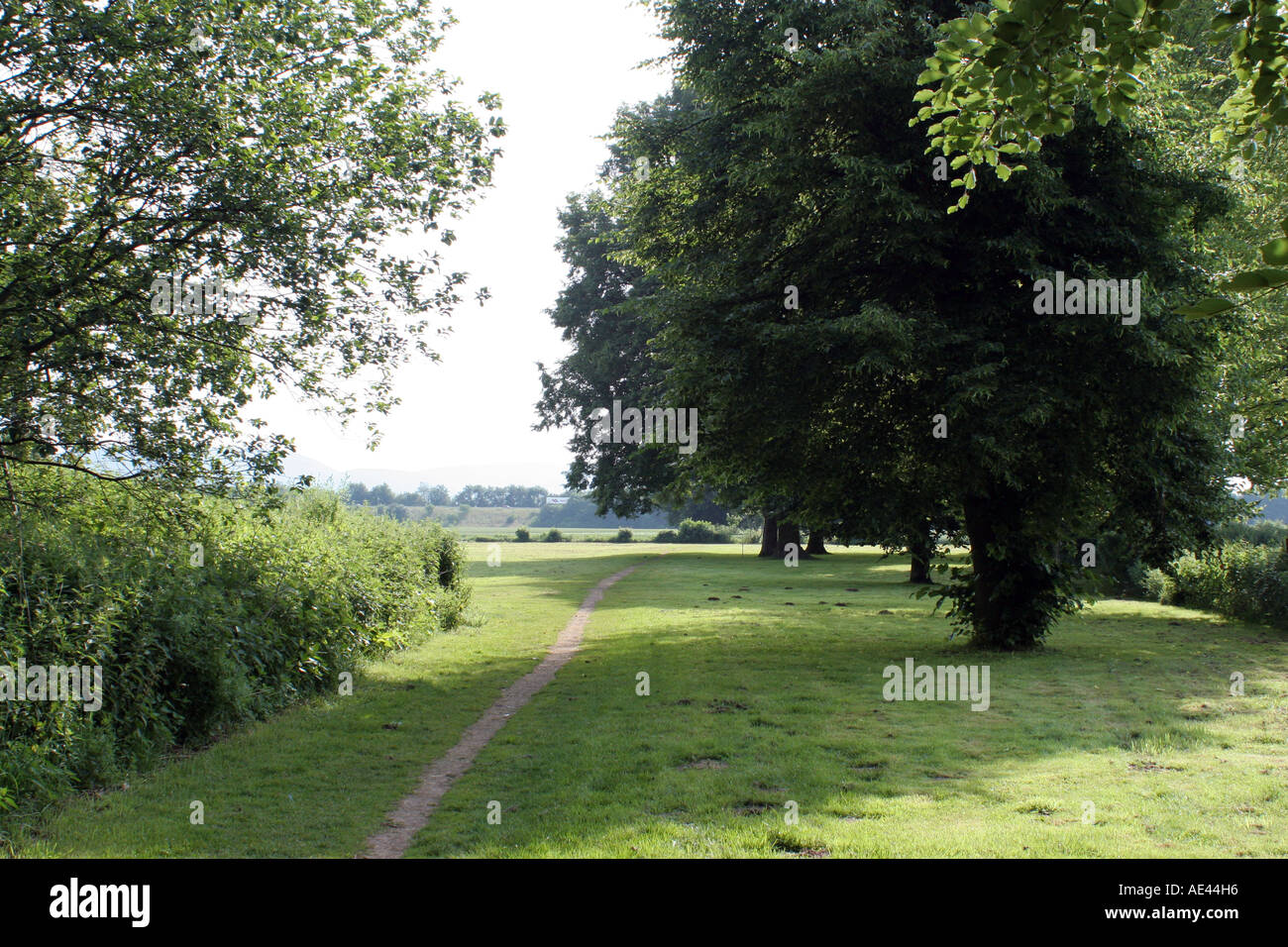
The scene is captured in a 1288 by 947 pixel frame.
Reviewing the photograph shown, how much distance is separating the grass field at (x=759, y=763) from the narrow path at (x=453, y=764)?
180 millimetres

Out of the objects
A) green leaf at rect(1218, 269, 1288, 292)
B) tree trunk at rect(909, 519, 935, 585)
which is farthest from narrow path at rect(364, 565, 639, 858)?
tree trunk at rect(909, 519, 935, 585)

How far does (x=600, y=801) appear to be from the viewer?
774cm

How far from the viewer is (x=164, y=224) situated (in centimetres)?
1120

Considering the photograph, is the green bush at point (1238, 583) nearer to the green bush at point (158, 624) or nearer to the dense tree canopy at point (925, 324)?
the dense tree canopy at point (925, 324)

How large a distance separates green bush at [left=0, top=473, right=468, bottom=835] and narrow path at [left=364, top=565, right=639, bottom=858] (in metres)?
2.75

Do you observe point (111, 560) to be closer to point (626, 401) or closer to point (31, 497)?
point (31, 497)

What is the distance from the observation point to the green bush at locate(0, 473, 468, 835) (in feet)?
26.0

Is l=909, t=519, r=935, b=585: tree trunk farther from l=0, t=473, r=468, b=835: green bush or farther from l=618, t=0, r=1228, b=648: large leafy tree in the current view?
l=0, t=473, r=468, b=835: green bush

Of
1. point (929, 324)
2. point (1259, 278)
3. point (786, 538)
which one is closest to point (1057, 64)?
point (1259, 278)

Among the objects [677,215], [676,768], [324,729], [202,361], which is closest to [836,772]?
[676,768]

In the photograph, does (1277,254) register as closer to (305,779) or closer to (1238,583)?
(305,779)

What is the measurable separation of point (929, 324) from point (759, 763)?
7762 mm

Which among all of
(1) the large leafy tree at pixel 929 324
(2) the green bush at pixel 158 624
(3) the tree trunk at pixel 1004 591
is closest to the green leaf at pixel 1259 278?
(2) the green bush at pixel 158 624

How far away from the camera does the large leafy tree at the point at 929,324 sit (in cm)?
1334
